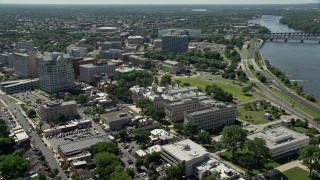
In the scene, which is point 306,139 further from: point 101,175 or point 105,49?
point 105,49

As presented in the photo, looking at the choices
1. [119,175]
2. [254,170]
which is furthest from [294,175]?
[119,175]

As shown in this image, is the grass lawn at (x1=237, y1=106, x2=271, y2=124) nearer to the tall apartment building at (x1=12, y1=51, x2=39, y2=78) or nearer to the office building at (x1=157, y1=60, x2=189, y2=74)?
the office building at (x1=157, y1=60, x2=189, y2=74)

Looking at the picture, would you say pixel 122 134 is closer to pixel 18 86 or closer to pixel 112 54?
pixel 18 86

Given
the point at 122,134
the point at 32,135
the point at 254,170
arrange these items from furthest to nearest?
1. the point at 32,135
2. the point at 122,134
3. the point at 254,170

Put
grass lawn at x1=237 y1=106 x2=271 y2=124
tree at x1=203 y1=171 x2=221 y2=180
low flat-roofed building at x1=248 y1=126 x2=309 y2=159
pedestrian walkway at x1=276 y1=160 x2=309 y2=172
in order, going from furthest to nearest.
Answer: grass lawn at x1=237 y1=106 x2=271 y2=124 → low flat-roofed building at x1=248 y1=126 x2=309 y2=159 → pedestrian walkway at x1=276 y1=160 x2=309 y2=172 → tree at x1=203 y1=171 x2=221 y2=180

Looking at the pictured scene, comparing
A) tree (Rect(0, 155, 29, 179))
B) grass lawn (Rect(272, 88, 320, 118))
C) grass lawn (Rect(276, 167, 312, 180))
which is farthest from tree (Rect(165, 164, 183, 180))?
grass lawn (Rect(272, 88, 320, 118))

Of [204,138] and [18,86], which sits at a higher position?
[204,138]
